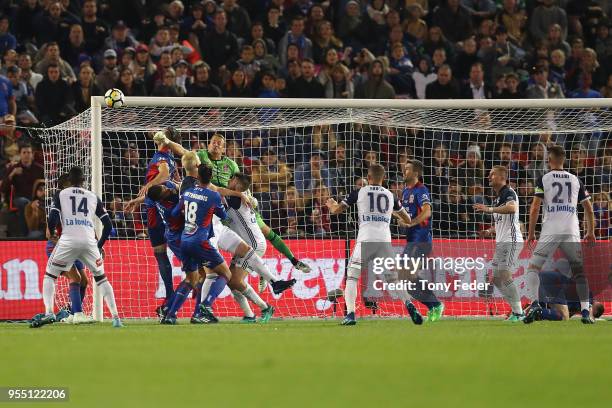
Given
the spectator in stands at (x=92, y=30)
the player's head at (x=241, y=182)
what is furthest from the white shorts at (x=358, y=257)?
the spectator in stands at (x=92, y=30)

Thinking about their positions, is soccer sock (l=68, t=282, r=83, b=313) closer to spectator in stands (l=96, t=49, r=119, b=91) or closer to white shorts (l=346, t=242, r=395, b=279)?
white shorts (l=346, t=242, r=395, b=279)

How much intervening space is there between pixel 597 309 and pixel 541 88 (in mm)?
7391

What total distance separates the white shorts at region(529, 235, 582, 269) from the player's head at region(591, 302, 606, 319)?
42.0 inches

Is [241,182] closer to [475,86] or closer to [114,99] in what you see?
[114,99]

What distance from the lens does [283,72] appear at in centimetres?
2248

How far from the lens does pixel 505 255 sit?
647 inches

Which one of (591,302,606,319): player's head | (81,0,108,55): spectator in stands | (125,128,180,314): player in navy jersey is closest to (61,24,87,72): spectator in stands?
(81,0,108,55): spectator in stands

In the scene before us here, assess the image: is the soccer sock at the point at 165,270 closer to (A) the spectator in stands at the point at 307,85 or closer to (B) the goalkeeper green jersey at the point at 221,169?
(B) the goalkeeper green jersey at the point at 221,169

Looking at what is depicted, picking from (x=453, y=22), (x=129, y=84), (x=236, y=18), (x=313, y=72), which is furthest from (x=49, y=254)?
(x=453, y=22)

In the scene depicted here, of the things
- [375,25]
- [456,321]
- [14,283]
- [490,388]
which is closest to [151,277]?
[14,283]

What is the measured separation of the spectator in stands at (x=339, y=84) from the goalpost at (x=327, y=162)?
2.13m

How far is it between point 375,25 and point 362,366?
15598 millimetres

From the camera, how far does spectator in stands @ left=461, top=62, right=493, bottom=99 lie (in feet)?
73.5

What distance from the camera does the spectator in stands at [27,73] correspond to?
20.7 metres
